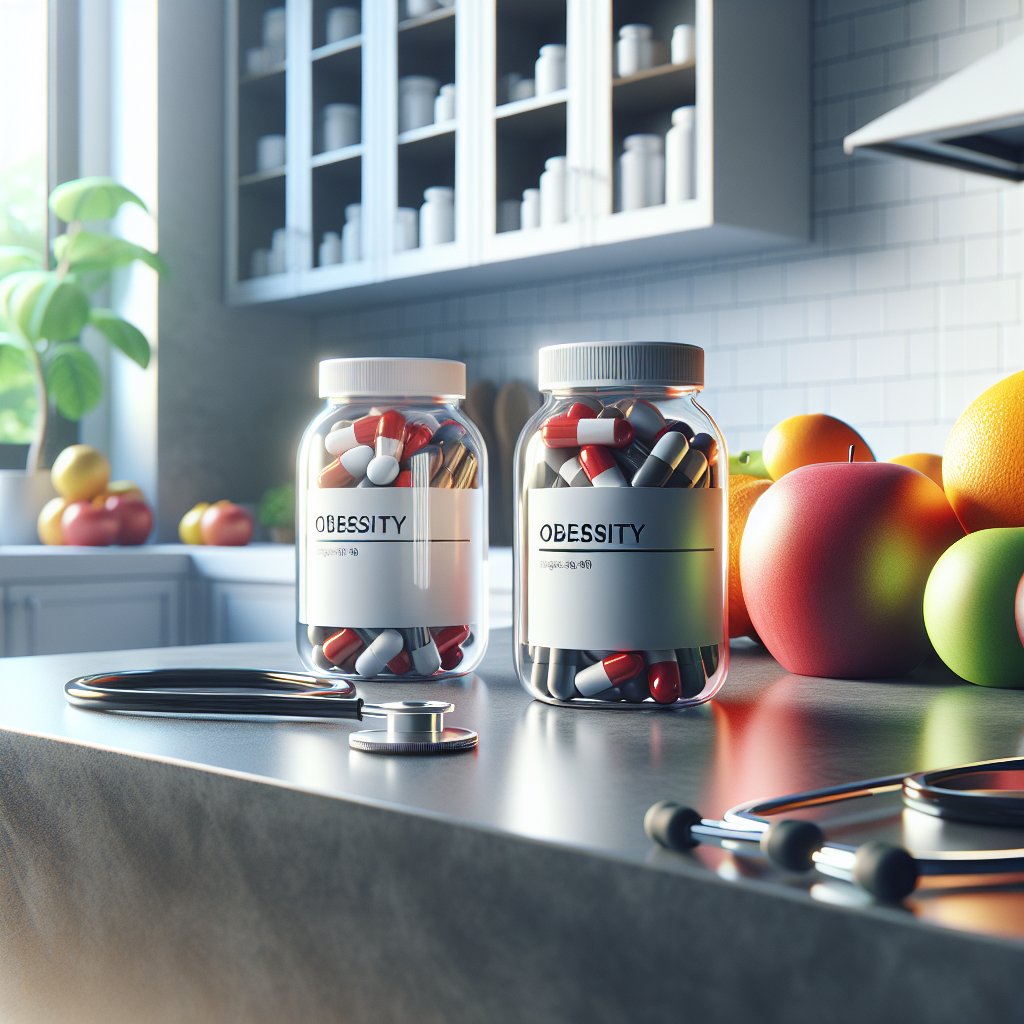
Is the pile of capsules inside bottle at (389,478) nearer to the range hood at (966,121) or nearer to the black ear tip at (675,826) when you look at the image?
the black ear tip at (675,826)

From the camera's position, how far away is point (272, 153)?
11.7 ft

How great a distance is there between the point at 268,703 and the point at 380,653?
0.14m

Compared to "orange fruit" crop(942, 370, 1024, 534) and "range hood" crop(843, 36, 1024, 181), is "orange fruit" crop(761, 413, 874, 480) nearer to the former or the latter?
"orange fruit" crop(942, 370, 1024, 534)

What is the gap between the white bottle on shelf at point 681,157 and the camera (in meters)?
2.53

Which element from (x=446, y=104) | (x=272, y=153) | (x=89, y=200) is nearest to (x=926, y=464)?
(x=446, y=104)

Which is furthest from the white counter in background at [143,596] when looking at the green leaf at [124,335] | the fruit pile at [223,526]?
the green leaf at [124,335]

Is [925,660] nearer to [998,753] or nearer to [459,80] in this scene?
[998,753]

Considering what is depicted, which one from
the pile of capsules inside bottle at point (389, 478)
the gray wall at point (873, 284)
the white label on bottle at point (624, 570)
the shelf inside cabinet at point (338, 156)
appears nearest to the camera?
the white label on bottle at point (624, 570)

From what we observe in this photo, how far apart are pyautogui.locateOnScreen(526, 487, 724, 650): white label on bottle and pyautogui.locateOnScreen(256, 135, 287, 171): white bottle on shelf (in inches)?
125

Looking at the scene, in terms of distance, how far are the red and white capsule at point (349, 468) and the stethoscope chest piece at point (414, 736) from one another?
0.22m

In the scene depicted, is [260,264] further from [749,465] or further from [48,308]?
[749,465]

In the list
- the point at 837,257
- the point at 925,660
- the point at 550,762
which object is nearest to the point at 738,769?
the point at 550,762

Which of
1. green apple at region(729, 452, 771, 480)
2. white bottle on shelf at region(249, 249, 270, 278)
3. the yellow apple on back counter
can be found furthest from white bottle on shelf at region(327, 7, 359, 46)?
green apple at region(729, 452, 771, 480)

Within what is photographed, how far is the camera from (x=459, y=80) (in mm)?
3008
